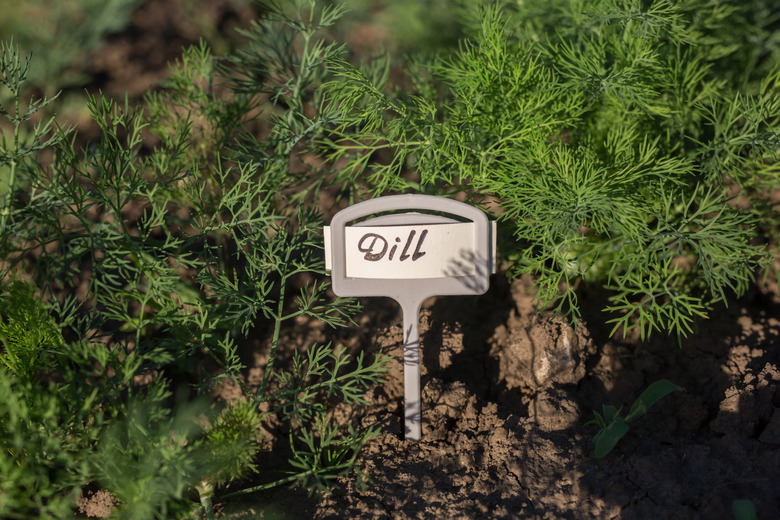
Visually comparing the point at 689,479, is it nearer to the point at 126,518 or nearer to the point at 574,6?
the point at 126,518

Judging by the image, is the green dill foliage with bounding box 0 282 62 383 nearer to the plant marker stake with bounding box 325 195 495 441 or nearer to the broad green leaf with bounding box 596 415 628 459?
the plant marker stake with bounding box 325 195 495 441

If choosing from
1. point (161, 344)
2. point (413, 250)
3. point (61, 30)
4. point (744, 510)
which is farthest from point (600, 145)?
point (61, 30)

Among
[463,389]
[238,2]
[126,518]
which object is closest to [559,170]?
[463,389]

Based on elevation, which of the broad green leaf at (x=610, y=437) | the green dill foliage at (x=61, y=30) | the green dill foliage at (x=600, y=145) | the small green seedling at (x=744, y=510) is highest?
the green dill foliage at (x=61, y=30)

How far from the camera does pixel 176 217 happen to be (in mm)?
1997

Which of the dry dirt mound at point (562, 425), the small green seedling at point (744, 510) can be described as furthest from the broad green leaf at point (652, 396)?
the small green seedling at point (744, 510)

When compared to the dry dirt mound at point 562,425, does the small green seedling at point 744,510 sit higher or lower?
lower

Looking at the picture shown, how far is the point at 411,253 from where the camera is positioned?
4.86 feet

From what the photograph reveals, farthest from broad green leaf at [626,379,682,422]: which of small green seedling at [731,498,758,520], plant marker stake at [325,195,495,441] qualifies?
plant marker stake at [325,195,495,441]

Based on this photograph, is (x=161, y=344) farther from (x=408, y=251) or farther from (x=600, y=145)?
(x=600, y=145)

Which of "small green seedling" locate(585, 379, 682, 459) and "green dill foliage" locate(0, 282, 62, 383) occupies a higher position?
"green dill foliage" locate(0, 282, 62, 383)

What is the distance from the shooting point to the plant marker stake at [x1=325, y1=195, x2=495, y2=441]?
1.46 metres

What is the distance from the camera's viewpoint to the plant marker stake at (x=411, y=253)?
146 cm

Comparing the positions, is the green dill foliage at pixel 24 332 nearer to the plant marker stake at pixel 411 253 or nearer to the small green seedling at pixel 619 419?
the plant marker stake at pixel 411 253
